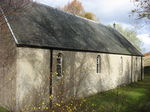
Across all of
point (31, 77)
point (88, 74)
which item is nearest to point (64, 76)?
point (31, 77)

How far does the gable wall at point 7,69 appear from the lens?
11609mm

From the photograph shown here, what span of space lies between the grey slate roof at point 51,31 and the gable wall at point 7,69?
0.80m

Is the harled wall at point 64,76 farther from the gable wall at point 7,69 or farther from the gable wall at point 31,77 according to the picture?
the gable wall at point 7,69

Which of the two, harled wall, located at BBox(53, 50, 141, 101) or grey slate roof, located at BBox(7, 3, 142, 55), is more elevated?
grey slate roof, located at BBox(7, 3, 142, 55)

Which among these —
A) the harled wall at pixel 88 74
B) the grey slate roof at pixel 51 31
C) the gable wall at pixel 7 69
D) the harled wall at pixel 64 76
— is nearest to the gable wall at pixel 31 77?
the harled wall at pixel 64 76

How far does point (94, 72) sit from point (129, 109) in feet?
19.7

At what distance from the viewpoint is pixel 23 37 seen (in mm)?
11898

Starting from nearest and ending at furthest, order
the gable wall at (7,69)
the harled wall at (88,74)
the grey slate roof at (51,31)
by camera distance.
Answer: the gable wall at (7,69) < the grey slate roof at (51,31) < the harled wall at (88,74)

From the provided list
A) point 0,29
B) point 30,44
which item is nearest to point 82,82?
point 30,44

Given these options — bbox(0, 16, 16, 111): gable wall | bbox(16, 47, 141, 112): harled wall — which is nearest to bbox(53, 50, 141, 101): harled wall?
bbox(16, 47, 141, 112): harled wall

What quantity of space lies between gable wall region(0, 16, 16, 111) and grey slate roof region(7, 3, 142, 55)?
2.64 feet

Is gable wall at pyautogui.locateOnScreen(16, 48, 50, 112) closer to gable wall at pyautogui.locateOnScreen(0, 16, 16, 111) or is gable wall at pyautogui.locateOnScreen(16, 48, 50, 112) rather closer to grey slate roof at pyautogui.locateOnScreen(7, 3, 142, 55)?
gable wall at pyautogui.locateOnScreen(0, 16, 16, 111)

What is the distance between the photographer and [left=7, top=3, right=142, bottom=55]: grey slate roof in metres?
12.4

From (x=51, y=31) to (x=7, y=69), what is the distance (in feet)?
16.7
